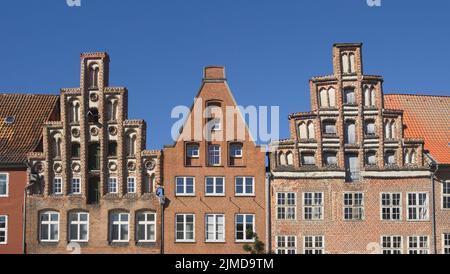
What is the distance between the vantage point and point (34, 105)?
48.0 m

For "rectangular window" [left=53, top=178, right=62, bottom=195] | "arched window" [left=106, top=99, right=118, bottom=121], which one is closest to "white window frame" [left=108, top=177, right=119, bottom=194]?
"rectangular window" [left=53, top=178, right=62, bottom=195]

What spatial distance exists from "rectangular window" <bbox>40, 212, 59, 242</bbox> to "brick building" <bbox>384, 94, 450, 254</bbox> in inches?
803

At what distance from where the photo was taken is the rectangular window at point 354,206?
143ft

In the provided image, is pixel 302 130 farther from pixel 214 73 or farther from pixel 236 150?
pixel 214 73

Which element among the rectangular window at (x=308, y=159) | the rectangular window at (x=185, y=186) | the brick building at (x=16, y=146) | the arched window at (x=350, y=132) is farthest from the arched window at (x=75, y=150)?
the arched window at (x=350, y=132)

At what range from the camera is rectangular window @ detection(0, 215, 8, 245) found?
43375 mm

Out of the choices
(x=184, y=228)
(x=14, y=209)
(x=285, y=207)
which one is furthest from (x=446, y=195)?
(x=14, y=209)

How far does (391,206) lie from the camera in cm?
4347

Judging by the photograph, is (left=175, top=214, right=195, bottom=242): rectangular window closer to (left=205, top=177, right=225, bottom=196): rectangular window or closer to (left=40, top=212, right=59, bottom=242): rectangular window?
(left=205, top=177, right=225, bottom=196): rectangular window

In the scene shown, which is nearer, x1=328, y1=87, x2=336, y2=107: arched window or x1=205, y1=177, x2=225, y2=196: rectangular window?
x1=205, y1=177, x2=225, y2=196: rectangular window

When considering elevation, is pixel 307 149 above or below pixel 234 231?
above
